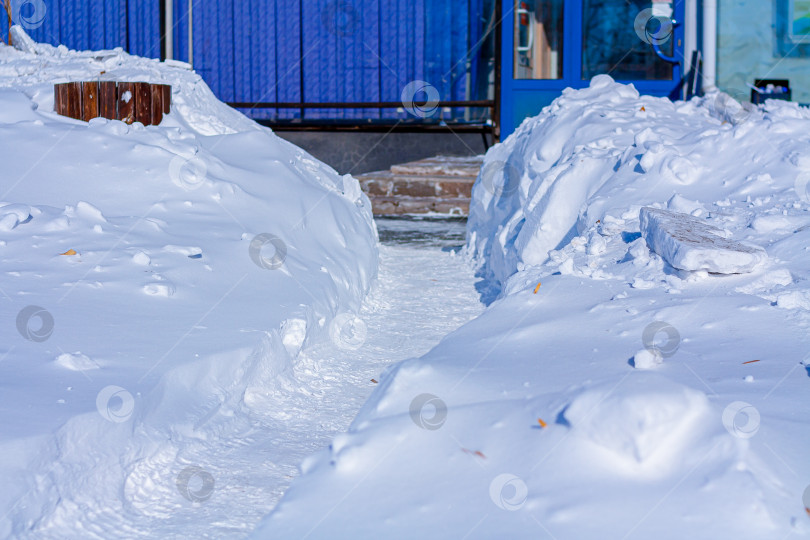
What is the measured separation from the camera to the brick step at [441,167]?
27.6 feet

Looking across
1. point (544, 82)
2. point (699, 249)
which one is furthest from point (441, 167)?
point (699, 249)

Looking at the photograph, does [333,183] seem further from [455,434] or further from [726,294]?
[455,434]

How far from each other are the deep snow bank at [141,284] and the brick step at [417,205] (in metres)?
2.68

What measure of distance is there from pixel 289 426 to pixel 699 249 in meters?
1.57

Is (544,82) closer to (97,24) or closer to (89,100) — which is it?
(89,100)

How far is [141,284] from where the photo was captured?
3.18 meters

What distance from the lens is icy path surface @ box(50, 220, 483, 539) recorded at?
7.01 feet

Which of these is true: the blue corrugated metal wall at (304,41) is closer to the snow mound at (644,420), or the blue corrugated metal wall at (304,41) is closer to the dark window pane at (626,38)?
the dark window pane at (626,38)

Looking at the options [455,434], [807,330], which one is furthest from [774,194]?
[455,434]

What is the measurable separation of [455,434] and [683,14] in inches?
294

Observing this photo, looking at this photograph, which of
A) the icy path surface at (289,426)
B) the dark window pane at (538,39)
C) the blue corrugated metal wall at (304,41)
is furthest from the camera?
the blue corrugated metal wall at (304,41)

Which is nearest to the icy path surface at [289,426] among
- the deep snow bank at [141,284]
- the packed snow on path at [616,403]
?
the deep snow bank at [141,284]

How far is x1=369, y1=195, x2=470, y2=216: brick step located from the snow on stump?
514 centimetres

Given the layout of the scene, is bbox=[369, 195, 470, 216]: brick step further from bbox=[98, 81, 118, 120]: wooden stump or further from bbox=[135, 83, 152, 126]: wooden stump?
bbox=[98, 81, 118, 120]: wooden stump
